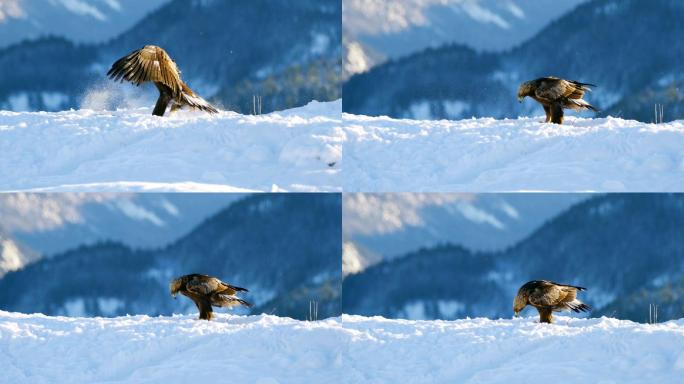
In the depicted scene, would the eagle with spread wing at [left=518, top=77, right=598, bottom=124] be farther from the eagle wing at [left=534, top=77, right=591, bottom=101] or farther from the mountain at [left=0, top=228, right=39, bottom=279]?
the mountain at [left=0, top=228, right=39, bottom=279]

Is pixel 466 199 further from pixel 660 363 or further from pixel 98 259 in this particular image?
pixel 98 259

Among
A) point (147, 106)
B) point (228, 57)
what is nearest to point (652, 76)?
point (228, 57)

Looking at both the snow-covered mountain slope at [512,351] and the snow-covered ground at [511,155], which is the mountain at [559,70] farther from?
the snow-covered mountain slope at [512,351]

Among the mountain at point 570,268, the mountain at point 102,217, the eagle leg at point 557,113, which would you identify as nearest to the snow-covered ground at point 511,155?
the eagle leg at point 557,113

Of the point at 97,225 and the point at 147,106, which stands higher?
the point at 147,106

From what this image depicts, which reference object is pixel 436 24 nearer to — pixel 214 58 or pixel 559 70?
pixel 559 70

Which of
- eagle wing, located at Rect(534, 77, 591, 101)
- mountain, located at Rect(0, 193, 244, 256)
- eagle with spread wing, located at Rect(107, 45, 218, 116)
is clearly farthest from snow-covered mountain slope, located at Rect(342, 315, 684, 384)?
eagle with spread wing, located at Rect(107, 45, 218, 116)

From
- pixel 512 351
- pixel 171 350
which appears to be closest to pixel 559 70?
pixel 512 351
